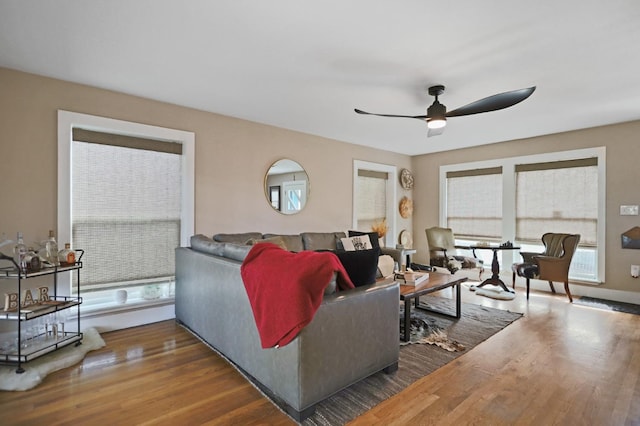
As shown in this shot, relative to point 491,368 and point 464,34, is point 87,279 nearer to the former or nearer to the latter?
point 491,368

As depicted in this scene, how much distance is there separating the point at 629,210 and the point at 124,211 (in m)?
6.32

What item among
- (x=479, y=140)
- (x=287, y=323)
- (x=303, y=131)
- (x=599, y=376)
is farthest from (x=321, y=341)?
(x=479, y=140)

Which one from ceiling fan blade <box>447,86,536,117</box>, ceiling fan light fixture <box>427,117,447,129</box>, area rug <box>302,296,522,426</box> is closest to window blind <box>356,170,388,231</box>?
area rug <box>302,296,522,426</box>

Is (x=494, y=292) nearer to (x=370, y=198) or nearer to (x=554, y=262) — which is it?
(x=554, y=262)

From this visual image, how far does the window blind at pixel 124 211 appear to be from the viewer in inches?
129

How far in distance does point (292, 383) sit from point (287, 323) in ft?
1.21

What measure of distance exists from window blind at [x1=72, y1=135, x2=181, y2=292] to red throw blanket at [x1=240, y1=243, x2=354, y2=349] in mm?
2123

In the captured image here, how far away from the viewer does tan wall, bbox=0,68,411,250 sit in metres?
2.87

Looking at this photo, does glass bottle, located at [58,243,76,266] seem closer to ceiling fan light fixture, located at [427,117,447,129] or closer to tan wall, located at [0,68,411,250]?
tan wall, located at [0,68,411,250]

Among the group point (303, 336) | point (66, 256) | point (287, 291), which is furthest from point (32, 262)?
point (303, 336)

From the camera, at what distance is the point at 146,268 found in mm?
3627

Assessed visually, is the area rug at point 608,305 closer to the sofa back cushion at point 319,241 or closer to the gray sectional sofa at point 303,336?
the sofa back cushion at point 319,241

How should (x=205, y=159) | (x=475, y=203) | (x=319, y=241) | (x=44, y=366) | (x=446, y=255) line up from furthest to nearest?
(x=475, y=203) < (x=446, y=255) < (x=319, y=241) < (x=205, y=159) < (x=44, y=366)

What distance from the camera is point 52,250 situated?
113 inches
